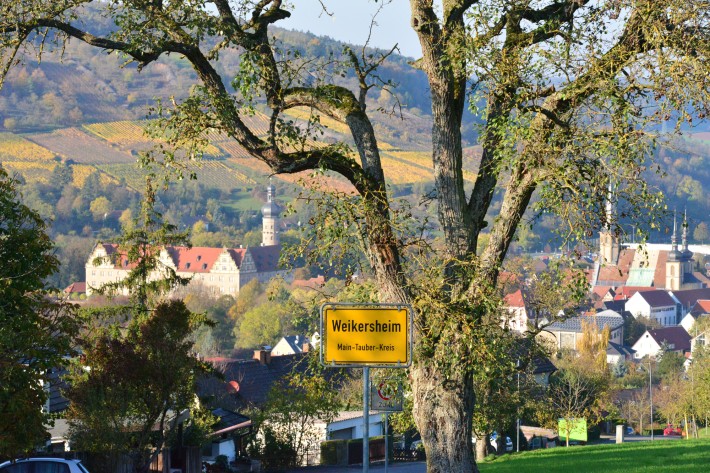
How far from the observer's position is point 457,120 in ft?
33.2

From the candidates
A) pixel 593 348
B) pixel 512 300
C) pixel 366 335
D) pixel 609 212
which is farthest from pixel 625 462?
pixel 512 300

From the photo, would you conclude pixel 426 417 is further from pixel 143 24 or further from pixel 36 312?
pixel 36 312

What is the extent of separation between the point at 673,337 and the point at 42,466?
135 metres

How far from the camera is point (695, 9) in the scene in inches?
342

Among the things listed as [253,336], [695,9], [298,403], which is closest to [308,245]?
[695,9]

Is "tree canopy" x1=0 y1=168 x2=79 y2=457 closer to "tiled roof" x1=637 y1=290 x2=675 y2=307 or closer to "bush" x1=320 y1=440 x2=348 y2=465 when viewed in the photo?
"bush" x1=320 y1=440 x2=348 y2=465

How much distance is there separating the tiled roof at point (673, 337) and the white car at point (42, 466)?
128 m

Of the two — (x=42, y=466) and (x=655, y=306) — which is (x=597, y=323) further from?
(x=42, y=466)

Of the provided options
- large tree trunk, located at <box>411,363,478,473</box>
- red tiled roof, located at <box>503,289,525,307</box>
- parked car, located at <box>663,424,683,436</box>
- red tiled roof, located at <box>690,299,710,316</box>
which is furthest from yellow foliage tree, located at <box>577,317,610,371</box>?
red tiled roof, located at <box>690,299,710,316</box>

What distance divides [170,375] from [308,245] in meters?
12.3

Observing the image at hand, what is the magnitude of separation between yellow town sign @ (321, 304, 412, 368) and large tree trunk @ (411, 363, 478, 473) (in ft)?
6.31

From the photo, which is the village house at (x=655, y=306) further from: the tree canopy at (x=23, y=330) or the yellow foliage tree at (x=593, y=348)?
the tree canopy at (x=23, y=330)

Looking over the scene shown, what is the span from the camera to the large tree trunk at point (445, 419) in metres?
9.67

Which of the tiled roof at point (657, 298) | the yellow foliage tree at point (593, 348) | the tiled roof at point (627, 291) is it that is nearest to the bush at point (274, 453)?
the yellow foliage tree at point (593, 348)
